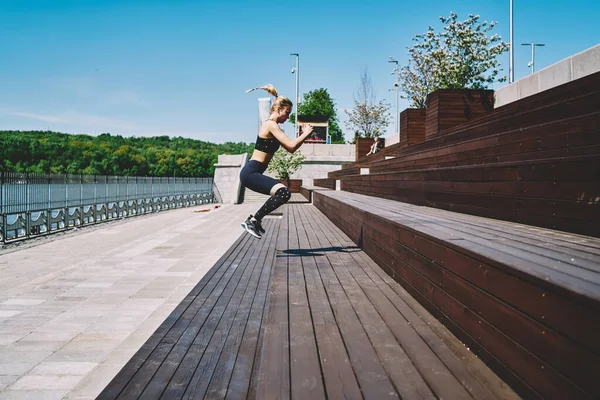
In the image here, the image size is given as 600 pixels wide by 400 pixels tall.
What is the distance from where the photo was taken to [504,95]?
428 inches

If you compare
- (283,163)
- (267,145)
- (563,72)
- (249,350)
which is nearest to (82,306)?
(267,145)

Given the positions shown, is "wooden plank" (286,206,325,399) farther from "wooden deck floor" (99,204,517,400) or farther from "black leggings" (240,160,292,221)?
"black leggings" (240,160,292,221)

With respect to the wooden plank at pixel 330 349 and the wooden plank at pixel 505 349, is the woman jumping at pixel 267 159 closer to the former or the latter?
the wooden plank at pixel 330 349

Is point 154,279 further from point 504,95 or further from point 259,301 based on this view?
point 504,95

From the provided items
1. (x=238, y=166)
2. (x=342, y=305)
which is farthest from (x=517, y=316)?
(x=238, y=166)

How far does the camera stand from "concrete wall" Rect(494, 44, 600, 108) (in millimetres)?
6383

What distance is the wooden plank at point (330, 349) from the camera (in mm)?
1850

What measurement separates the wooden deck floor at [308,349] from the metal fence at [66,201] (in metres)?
12.9

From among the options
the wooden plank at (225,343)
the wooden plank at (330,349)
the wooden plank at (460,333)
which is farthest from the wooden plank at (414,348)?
the wooden plank at (225,343)

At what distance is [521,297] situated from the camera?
1.69 meters

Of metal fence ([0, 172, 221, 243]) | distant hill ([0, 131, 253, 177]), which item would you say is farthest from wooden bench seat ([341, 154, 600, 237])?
distant hill ([0, 131, 253, 177])

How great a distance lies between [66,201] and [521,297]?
20155 mm

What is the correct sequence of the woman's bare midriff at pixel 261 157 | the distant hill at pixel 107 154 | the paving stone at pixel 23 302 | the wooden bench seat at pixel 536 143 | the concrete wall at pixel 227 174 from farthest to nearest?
the distant hill at pixel 107 154
the concrete wall at pixel 227 174
the paving stone at pixel 23 302
the woman's bare midriff at pixel 261 157
the wooden bench seat at pixel 536 143

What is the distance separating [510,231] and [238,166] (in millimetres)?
39023
